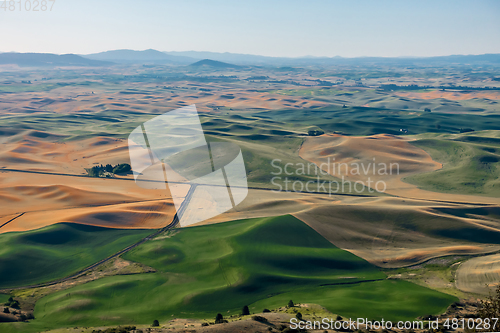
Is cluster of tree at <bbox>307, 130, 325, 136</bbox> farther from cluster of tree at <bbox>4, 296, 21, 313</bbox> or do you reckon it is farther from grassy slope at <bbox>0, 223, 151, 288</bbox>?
cluster of tree at <bbox>4, 296, 21, 313</bbox>

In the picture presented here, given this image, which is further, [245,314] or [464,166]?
[464,166]

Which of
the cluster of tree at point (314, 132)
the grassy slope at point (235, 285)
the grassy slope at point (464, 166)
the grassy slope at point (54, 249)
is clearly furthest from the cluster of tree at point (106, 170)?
the grassy slope at point (464, 166)

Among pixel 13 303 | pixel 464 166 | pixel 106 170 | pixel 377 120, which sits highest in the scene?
pixel 377 120

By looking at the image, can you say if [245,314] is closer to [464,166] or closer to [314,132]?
[464,166]

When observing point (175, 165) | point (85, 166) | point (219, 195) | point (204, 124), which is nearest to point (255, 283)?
point (219, 195)

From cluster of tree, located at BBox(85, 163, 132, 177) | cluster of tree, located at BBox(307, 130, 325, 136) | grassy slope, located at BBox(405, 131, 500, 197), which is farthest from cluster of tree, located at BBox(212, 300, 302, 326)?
cluster of tree, located at BBox(307, 130, 325, 136)

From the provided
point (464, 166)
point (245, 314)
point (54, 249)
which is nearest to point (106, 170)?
point (54, 249)
